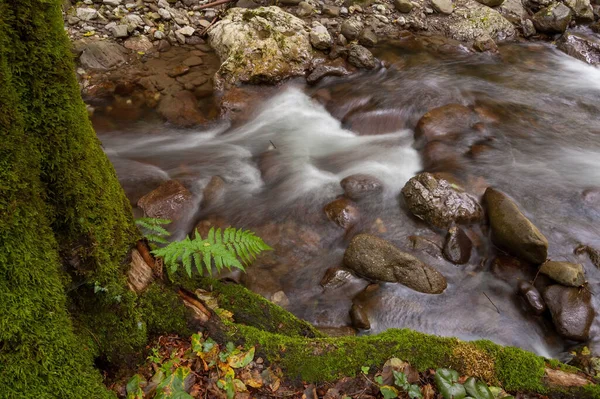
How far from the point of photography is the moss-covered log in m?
2.60

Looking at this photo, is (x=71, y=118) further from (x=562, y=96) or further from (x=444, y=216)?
(x=562, y=96)

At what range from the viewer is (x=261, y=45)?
377 inches

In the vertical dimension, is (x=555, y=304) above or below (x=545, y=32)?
below

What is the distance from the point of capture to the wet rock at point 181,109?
8422mm

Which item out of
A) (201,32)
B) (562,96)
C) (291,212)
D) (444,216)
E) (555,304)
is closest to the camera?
(555,304)

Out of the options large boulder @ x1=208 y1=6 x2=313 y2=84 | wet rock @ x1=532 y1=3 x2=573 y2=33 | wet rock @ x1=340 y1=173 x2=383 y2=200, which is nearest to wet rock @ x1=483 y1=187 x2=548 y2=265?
wet rock @ x1=340 y1=173 x2=383 y2=200

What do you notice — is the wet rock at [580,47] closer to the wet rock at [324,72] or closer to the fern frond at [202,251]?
the wet rock at [324,72]

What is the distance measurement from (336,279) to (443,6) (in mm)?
9842

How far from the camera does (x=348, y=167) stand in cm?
758

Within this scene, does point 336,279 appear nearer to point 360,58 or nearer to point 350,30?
point 360,58

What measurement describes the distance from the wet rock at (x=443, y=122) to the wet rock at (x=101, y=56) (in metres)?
6.46

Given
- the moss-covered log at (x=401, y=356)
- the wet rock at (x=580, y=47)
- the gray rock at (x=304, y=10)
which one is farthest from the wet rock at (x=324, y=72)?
the moss-covered log at (x=401, y=356)

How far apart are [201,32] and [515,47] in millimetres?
8171

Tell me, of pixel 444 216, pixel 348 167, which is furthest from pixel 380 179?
pixel 444 216
